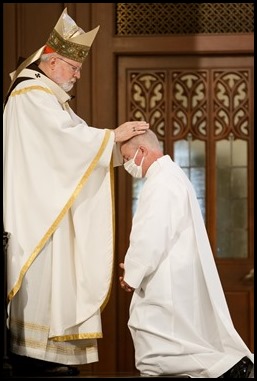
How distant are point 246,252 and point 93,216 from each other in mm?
1943

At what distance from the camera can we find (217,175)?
7.09 meters

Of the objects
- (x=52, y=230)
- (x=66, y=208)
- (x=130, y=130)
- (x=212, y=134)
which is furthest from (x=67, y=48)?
(x=212, y=134)

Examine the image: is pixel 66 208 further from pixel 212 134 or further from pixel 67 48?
pixel 212 134

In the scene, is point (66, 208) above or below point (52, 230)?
above

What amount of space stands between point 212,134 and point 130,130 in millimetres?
1852

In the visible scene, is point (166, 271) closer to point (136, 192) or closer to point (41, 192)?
point (41, 192)

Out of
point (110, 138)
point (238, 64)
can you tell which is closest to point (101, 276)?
point (110, 138)

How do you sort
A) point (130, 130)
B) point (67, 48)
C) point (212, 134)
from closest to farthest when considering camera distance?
1. point (130, 130)
2. point (67, 48)
3. point (212, 134)

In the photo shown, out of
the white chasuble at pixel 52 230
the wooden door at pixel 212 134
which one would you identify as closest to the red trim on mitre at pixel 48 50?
the white chasuble at pixel 52 230

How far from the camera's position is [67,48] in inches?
214

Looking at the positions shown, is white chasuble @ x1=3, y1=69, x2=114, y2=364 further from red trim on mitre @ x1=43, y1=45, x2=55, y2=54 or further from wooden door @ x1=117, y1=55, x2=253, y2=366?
wooden door @ x1=117, y1=55, x2=253, y2=366

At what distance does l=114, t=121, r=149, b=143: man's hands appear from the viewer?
5.31 meters

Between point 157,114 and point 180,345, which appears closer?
point 180,345

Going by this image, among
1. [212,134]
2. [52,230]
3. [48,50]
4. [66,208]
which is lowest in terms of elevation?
[52,230]
